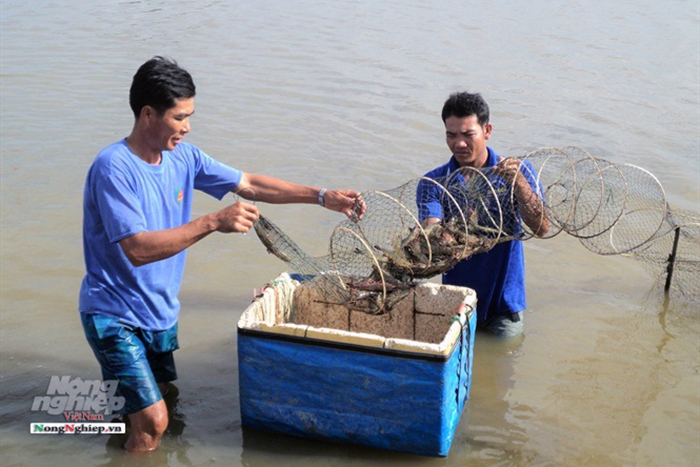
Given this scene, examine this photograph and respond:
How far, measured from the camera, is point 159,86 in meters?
3.65

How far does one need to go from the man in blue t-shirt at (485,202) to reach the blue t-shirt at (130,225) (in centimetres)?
152

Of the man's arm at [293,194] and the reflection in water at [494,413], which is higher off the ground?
the man's arm at [293,194]

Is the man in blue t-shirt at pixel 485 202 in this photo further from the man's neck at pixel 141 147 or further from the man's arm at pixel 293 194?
the man's neck at pixel 141 147

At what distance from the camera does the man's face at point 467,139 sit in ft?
15.1

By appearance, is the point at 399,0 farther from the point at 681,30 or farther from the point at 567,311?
the point at 567,311

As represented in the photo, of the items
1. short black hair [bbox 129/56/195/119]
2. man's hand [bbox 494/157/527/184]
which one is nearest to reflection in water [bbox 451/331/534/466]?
man's hand [bbox 494/157/527/184]

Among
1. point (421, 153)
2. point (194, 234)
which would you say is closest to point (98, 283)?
point (194, 234)

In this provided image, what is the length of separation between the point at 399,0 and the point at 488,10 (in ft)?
7.26

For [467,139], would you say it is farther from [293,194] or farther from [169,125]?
[169,125]

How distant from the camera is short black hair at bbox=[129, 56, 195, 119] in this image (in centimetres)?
365

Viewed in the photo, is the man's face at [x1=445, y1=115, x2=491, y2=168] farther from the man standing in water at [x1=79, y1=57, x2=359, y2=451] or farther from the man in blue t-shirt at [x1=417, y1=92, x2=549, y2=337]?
the man standing in water at [x1=79, y1=57, x2=359, y2=451]

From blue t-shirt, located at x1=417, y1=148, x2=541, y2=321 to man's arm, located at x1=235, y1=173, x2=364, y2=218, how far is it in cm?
57

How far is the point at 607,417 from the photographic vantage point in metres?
4.54

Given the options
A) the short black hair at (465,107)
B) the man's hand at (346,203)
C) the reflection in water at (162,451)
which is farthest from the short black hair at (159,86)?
the reflection in water at (162,451)
